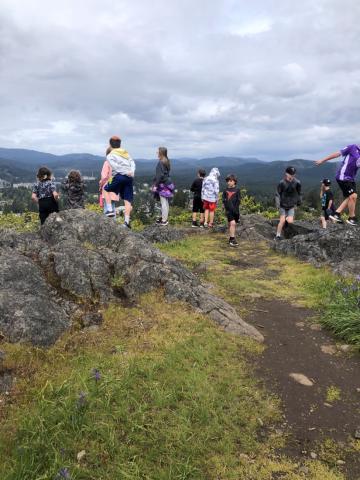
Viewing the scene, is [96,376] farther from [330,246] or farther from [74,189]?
[330,246]

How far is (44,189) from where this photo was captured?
11445 millimetres

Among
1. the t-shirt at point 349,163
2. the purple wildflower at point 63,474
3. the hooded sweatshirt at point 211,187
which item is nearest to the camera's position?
the purple wildflower at point 63,474

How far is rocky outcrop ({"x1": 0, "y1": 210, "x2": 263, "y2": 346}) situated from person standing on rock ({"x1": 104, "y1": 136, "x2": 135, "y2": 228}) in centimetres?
253

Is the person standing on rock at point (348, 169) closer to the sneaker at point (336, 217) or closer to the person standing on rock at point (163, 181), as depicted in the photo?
the sneaker at point (336, 217)

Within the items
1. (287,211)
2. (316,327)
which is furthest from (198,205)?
(316,327)

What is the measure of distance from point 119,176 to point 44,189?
2.40 meters

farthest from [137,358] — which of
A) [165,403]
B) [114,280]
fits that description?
[114,280]

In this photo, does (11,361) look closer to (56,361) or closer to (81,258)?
(56,361)

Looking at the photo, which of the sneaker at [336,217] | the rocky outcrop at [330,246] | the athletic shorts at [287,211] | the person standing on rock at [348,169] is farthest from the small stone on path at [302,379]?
the sneaker at [336,217]

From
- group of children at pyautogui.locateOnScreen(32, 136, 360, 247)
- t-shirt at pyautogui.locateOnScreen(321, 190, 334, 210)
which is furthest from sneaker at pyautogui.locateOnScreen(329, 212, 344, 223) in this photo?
t-shirt at pyautogui.locateOnScreen(321, 190, 334, 210)

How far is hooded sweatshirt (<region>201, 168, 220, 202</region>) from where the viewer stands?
1745 centimetres

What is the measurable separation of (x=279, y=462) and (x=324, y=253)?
9441 mm

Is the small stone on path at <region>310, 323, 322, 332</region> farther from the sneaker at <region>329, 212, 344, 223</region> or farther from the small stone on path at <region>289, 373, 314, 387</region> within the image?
the sneaker at <region>329, 212, 344, 223</region>

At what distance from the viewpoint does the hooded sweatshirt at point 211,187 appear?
57.3 ft
